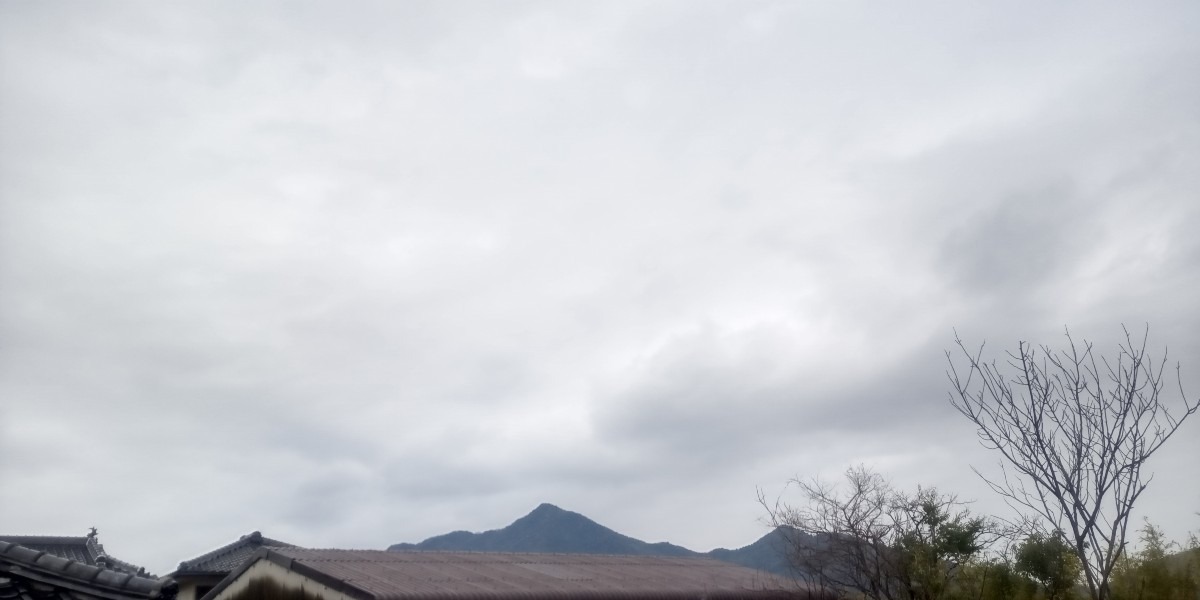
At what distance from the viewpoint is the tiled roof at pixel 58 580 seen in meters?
5.40

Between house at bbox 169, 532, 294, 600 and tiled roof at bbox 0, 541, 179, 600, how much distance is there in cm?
1309

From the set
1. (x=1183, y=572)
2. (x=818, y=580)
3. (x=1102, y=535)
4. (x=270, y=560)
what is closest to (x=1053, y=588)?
(x=1183, y=572)

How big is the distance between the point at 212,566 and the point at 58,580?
54.8 ft

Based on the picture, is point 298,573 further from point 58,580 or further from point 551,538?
point 551,538

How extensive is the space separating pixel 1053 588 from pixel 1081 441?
343 cm

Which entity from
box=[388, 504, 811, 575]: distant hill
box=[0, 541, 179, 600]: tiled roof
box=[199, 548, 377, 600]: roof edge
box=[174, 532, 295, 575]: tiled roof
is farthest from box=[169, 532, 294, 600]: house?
box=[0, 541, 179, 600]: tiled roof

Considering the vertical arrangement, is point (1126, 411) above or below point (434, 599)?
above

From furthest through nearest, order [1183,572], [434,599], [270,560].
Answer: [270,560] < [434,599] < [1183,572]

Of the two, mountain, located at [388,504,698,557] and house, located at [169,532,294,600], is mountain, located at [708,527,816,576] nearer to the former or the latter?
mountain, located at [388,504,698,557]

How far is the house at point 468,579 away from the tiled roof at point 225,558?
7.70m

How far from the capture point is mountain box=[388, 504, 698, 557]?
32.6 meters

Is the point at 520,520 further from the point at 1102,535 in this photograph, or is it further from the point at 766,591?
the point at 1102,535

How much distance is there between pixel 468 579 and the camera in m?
11.0

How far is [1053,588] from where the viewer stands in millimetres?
10297
